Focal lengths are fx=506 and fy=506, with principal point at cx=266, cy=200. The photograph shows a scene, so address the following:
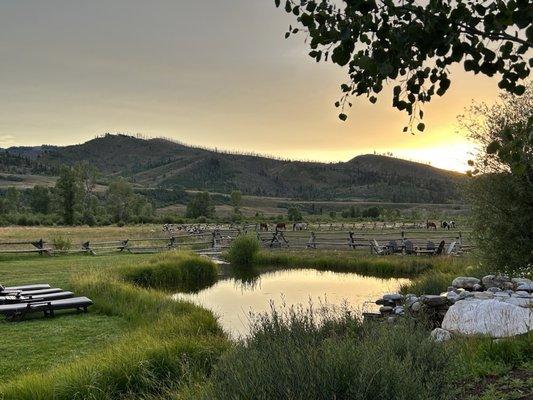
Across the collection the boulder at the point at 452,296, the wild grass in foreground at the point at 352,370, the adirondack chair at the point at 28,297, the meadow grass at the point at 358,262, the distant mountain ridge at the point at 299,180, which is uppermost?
the distant mountain ridge at the point at 299,180

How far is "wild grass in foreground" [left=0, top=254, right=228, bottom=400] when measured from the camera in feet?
21.0

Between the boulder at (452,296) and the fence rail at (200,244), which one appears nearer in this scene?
the boulder at (452,296)

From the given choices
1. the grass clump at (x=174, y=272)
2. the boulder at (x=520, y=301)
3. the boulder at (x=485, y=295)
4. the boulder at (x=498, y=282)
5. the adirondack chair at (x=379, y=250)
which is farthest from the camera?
the adirondack chair at (x=379, y=250)

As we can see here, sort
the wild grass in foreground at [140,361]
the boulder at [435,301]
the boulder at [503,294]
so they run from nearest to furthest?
the wild grass in foreground at [140,361]
the boulder at [503,294]
the boulder at [435,301]

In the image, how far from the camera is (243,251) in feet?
89.1

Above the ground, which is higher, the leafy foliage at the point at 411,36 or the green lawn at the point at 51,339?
the leafy foliage at the point at 411,36

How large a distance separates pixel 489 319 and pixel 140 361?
517cm

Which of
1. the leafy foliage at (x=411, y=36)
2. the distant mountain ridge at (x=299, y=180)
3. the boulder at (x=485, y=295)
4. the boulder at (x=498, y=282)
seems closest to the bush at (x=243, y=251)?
the boulder at (x=498, y=282)

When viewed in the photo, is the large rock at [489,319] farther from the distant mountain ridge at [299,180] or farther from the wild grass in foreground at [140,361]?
the distant mountain ridge at [299,180]

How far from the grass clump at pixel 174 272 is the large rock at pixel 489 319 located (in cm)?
1214

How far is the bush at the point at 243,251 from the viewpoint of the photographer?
27.2 metres

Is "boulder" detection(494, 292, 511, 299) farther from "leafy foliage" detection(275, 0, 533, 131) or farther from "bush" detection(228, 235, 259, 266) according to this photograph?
"bush" detection(228, 235, 259, 266)

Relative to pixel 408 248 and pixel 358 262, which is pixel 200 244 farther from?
pixel 408 248

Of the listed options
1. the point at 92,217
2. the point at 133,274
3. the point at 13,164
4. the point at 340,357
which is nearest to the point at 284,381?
the point at 340,357
